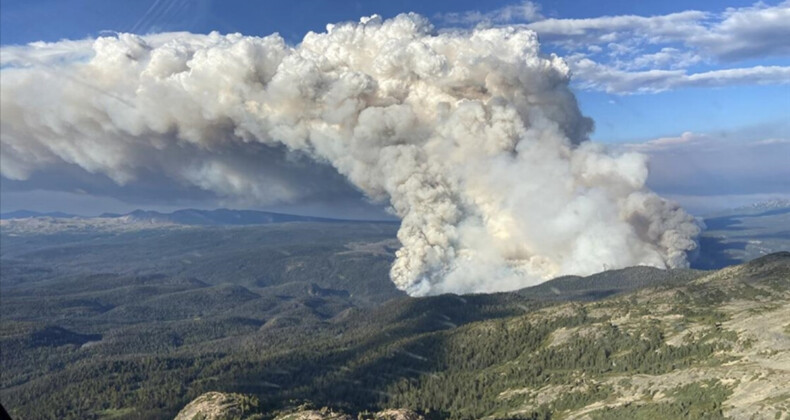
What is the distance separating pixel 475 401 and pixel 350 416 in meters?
63.4

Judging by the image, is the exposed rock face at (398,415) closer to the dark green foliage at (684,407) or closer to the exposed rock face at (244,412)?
the exposed rock face at (244,412)

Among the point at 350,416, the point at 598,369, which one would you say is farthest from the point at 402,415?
the point at 598,369

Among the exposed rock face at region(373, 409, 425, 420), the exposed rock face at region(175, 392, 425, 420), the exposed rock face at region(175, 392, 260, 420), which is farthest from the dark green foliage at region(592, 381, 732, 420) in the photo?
the exposed rock face at region(175, 392, 260, 420)

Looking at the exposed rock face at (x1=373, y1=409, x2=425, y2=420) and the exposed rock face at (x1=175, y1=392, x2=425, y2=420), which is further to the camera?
the exposed rock face at (x1=175, y1=392, x2=425, y2=420)

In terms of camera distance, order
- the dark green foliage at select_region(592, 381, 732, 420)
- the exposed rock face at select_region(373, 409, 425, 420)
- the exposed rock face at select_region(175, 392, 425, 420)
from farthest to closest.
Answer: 1. the exposed rock face at select_region(175, 392, 425, 420)
2. the dark green foliage at select_region(592, 381, 732, 420)
3. the exposed rock face at select_region(373, 409, 425, 420)

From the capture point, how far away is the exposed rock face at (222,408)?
156m

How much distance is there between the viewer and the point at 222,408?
160500 mm

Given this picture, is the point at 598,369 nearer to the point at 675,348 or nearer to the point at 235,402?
the point at 675,348

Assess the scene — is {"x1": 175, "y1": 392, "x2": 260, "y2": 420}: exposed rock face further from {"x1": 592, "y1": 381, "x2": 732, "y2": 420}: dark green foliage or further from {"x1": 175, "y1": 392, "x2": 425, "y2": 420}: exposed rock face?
{"x1": 592, "y1": 381, "x2": 732, "y2": 420}: dark green foliage

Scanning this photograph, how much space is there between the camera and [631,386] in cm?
16800

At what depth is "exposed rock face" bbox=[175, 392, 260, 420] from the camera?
15575 cm

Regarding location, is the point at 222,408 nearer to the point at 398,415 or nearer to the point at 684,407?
the point at 398,415

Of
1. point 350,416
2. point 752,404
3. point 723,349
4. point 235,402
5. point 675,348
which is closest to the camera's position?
point 752,404

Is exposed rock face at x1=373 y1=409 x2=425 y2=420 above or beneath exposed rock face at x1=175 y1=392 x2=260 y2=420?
above
